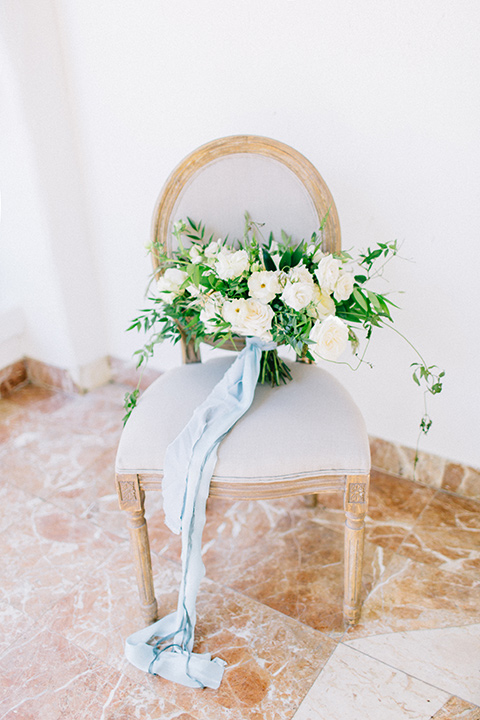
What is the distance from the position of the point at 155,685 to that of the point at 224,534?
48 centimetres

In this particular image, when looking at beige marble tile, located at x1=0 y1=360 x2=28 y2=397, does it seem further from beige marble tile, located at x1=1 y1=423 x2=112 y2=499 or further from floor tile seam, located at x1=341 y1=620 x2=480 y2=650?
floor tile seam, located at x1=341 y1=620 x2=480 y2=650

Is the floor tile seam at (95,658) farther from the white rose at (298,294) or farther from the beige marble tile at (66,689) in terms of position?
the white rose at (298,294)

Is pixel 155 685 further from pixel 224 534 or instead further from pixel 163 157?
pixel 163 157

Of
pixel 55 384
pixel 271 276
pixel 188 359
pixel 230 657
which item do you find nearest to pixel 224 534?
pixel 230 657

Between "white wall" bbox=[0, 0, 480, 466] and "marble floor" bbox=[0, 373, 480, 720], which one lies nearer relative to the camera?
"marble floor" bbox=[0, 373, 480, 720]

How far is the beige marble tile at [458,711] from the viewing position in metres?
1.26

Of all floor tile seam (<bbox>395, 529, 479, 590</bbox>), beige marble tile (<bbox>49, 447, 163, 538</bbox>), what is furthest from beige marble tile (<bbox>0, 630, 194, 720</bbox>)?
floor tile seam (<bbox>395, 529, 479, 590</bbox>)

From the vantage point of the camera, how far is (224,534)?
1.76m

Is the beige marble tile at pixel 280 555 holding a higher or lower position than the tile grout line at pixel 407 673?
higher

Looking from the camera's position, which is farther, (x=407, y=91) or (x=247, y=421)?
(x=407, y=91)

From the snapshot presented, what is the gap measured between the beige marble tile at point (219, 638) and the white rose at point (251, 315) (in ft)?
2.38

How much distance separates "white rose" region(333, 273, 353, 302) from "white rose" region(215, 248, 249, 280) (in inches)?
7.7

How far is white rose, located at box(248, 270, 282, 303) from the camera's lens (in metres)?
1.27

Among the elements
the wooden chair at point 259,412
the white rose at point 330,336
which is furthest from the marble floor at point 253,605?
the white rose at point 330,336
